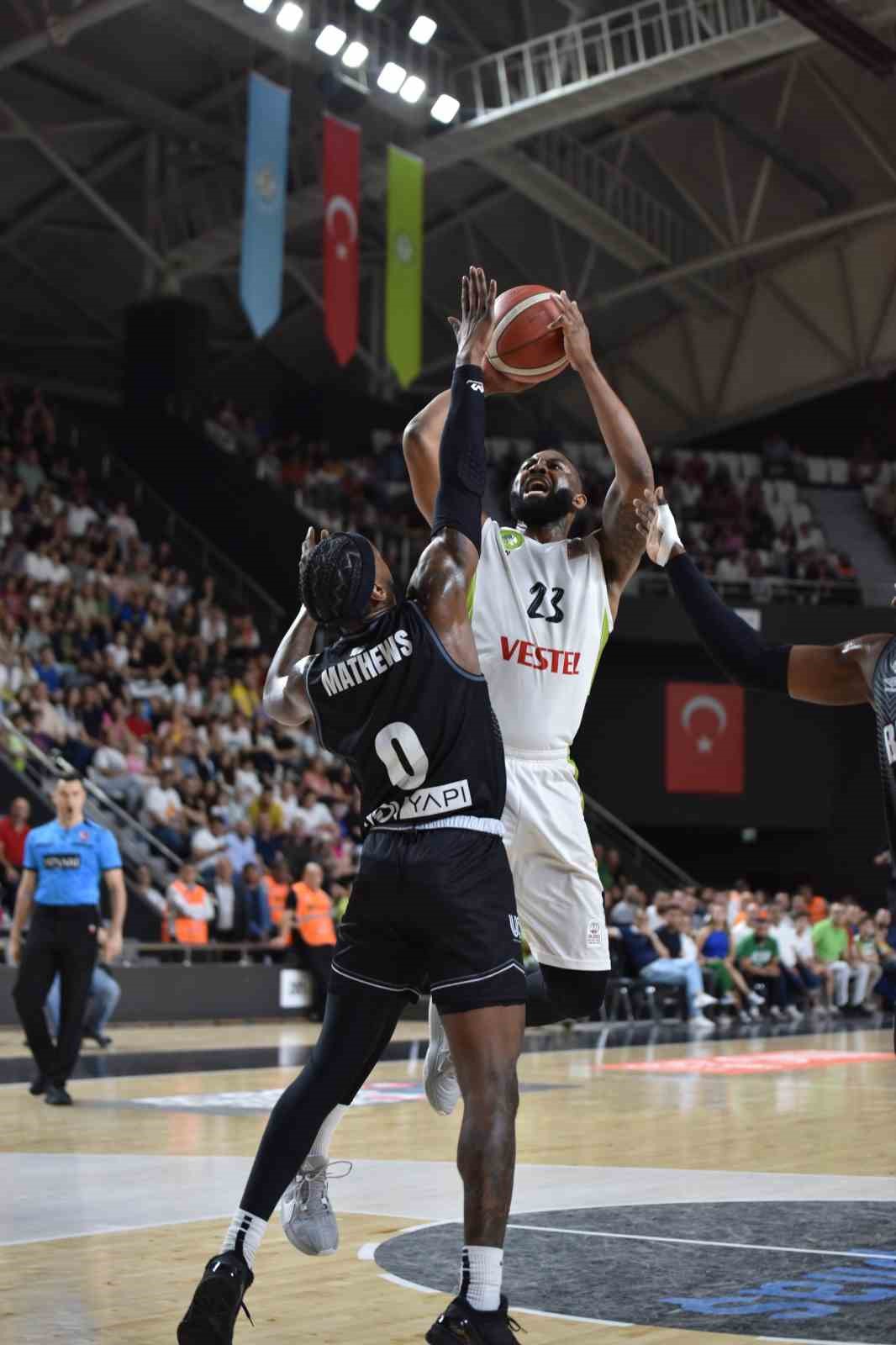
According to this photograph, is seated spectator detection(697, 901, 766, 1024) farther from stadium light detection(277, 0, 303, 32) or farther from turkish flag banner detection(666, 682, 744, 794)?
stadium light detection(277, 0, 303, 32)

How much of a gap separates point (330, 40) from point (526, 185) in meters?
6.46

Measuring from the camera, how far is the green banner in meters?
23.6

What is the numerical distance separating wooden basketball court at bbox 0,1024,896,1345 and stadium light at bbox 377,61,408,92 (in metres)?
15.1

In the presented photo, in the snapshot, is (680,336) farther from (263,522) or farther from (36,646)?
(36,646)

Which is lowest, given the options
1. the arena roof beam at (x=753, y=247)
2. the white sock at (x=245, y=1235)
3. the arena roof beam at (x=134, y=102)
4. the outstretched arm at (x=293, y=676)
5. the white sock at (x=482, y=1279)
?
the white sock at (x=482, y=1279)

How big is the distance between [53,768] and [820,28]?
13269mm

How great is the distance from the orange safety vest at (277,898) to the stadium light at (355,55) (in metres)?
10.5

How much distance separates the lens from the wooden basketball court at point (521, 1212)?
15.3 feet

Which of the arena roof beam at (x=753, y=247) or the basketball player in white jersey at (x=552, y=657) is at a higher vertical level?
the arena roof beam at (x=753, y=247)

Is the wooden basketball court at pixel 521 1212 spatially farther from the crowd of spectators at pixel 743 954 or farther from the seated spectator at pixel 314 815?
the seated spectator at pixel 314 815

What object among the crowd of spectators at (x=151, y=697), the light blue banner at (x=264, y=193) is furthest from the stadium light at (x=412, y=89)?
the crowd of spectators at (x=151, y=697)

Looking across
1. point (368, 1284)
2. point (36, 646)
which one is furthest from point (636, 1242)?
point (36, 646)

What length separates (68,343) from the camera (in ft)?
109

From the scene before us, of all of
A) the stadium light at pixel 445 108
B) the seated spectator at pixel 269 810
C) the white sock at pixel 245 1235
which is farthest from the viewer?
the stadium light at pixel 445 108
